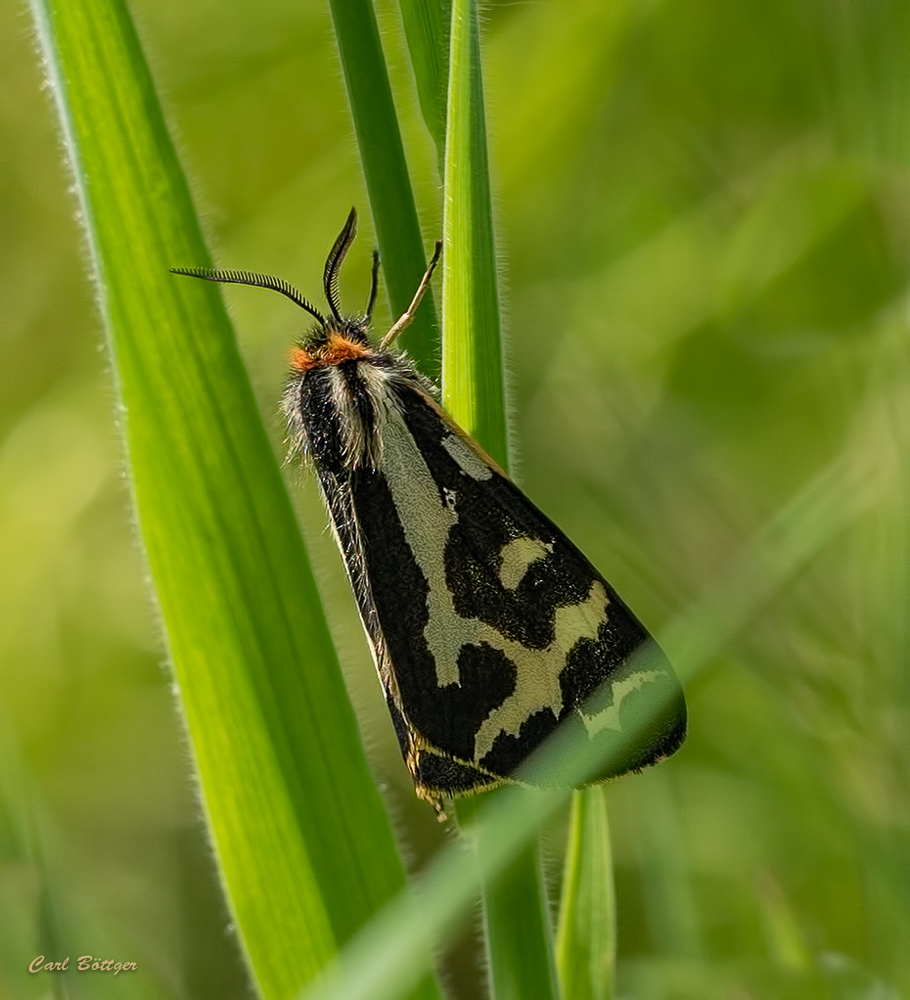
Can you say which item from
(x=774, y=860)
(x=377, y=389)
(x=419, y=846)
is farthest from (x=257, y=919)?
(x=419, y=846)

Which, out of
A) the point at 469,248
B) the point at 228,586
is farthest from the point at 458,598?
the point at 469,248

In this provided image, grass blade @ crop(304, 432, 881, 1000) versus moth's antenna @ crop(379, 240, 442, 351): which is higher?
moth's antenna @ crop(379, 240, 442, 351)

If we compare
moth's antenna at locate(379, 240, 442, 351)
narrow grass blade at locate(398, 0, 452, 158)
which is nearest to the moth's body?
moth's antenna at locate(379, 240, 442, 351)

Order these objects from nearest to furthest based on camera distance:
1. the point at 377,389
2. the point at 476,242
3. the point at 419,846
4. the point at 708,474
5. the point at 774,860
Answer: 1. the point at 476,242
2. the point at 377,389
3. the point at 774,860
4. the point at 708,474
5. the point at 419,846

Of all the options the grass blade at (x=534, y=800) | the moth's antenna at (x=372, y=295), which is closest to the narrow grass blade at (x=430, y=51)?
the moth's antenna at (x=372, y=295)

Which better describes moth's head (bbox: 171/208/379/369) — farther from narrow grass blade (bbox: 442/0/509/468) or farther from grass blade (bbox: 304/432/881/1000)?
grass blade (bbox: 304/432/881/1000)

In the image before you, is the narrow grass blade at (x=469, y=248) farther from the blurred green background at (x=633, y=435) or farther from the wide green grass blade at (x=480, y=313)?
the blurred green background at (x=633, y=435)

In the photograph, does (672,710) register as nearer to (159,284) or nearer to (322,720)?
(322,720)
